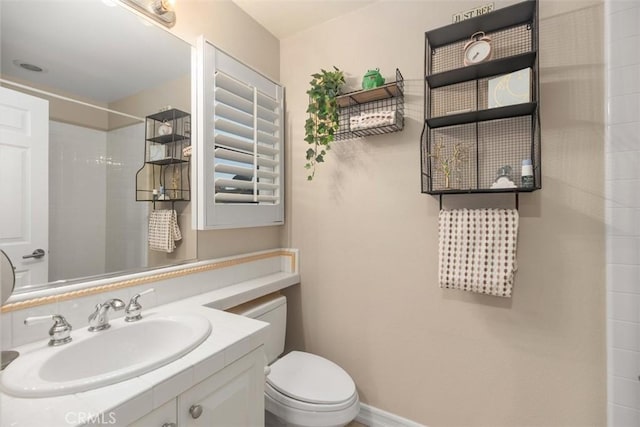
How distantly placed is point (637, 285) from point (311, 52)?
6.32 feet

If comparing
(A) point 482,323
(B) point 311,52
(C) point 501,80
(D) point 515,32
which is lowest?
(A) point 482,323

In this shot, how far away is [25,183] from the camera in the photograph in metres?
0.94

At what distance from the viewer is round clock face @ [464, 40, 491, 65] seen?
125 centimetres

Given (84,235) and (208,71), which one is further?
(208,71)

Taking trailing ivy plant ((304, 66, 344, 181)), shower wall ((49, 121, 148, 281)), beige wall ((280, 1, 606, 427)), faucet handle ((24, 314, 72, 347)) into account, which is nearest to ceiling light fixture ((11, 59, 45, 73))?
shower wall ((49, 121, 148, 281))

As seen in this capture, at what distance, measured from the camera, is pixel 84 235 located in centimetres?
109

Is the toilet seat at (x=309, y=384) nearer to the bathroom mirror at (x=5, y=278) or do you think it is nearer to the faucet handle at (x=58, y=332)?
the faucet handle at (x=58, y=332)

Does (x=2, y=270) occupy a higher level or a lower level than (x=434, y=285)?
higher

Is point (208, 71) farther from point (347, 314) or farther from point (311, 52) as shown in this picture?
point (347, 314)

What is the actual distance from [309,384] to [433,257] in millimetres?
849

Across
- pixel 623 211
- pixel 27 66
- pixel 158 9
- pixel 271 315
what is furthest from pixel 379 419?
pixel 158 9

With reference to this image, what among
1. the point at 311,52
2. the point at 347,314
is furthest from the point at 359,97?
the point at 347,314

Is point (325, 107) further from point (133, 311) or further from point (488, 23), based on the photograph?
point (133, 311)

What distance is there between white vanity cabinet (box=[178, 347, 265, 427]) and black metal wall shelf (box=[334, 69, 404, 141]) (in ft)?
3.79
